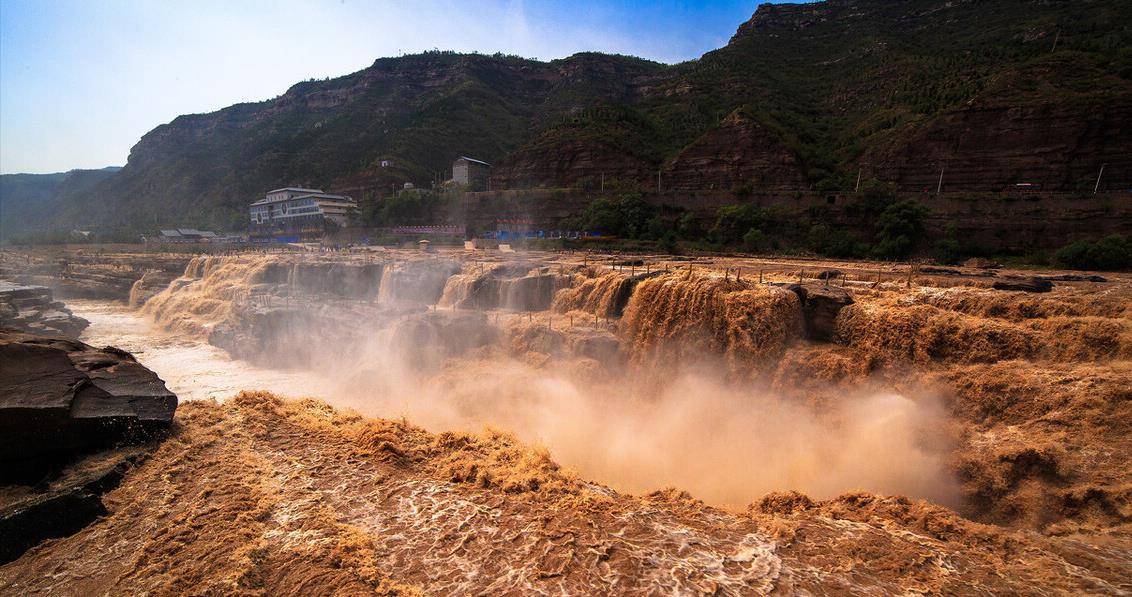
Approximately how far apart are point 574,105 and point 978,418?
285 ft

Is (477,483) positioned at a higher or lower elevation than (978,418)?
lower

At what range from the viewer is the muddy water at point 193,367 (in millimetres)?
16203

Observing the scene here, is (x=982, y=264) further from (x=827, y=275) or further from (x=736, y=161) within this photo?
(x=736, y=161)

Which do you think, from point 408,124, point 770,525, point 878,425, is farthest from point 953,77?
point 408,124

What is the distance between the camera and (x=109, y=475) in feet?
22.7

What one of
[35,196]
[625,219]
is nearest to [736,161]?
[625,219]

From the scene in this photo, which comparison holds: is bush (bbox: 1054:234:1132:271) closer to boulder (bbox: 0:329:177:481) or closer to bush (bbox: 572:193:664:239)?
bush (bbox: 572:193:664:239)

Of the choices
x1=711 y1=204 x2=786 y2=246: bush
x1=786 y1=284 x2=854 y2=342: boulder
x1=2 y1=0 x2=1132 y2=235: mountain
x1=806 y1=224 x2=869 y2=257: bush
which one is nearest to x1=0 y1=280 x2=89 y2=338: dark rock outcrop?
x1=786 y1=284 x2=854 y2=342: boulder

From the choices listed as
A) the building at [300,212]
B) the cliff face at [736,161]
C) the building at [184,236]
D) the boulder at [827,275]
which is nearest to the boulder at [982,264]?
the boulder at [827,275]

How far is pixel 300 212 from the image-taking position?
188ft

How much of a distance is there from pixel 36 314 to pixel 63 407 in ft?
71.1

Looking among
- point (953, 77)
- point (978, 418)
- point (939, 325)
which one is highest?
point (953, 77)

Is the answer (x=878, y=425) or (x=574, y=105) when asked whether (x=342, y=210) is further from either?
(x=878, y=425)

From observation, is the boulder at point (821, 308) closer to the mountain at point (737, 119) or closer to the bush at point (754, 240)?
the bush at point (754, 240)
